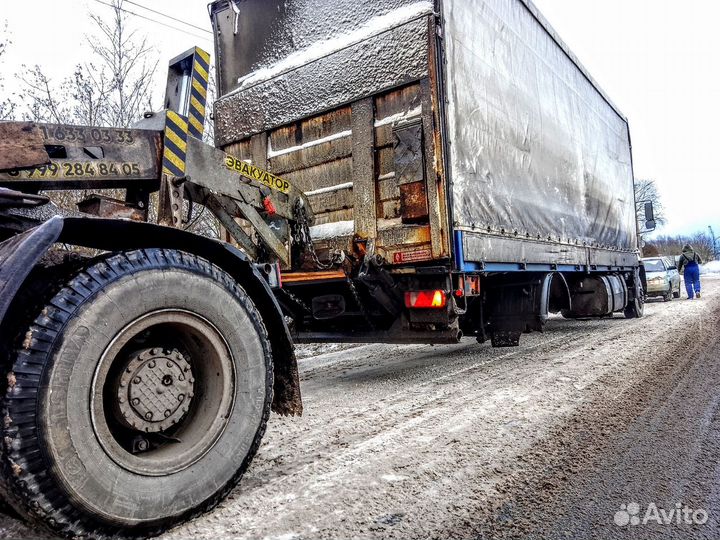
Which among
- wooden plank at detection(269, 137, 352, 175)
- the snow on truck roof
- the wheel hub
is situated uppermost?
the snow on truck roof

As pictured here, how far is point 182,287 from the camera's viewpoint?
191cm

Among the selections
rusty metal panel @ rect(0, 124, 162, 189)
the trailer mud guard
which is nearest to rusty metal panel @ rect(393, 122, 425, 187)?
rusty metal panel @ rect(0, 124, 162, 189)

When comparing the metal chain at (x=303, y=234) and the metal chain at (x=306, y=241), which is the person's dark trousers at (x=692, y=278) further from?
the metal chain at (x=303, y=234)

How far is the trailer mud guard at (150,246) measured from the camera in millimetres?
1559

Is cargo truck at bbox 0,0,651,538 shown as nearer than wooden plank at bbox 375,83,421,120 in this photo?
Yes

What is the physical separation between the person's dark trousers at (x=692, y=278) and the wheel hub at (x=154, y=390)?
17.4m

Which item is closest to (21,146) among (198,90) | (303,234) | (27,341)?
(27,341)

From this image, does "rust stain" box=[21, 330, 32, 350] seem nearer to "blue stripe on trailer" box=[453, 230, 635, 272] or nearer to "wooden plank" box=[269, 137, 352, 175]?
"blue stripe on trailer" box=[453, 230, 635, 272]

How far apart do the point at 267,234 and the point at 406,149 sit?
4.72 feet

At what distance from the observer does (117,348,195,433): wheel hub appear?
1.86 m

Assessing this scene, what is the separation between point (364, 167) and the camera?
466 centimetres

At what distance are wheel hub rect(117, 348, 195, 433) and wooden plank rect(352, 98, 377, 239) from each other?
2.83m

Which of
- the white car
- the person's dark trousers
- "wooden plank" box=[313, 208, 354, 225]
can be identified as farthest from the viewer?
the white car

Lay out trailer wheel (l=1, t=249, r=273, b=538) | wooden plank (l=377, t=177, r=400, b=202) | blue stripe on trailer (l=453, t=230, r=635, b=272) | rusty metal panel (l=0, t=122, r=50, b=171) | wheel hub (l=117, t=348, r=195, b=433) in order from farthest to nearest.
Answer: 1. wooden plank (l=377, t=177, r=400, b=202)
2. blue stripe on trailer (l=453, t=230, r=635, b=272)
3. rusty metal panel (l=0, t=122, r=50, b=171)
4. wheel hub (l=117, t=348, r=195, b=433)
5. trailer wheel (l=1, t=249, r=273, b=538)
